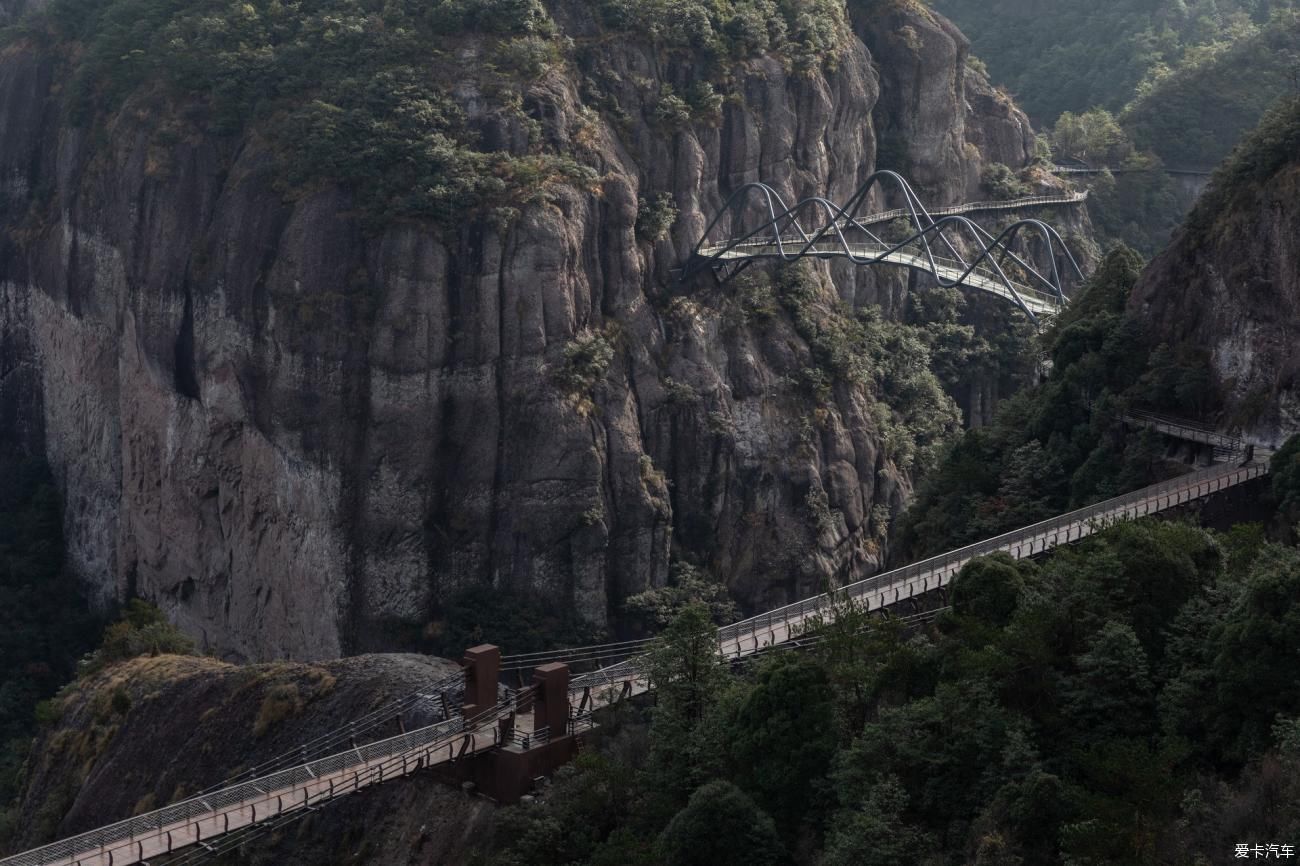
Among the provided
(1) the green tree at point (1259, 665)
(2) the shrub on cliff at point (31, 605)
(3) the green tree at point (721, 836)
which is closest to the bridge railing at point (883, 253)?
(2) the shrub on cliff at point (31, 605)

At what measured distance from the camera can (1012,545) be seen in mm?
52250

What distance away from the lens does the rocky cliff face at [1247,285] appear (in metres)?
57.1

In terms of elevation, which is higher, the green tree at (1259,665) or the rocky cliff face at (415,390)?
the green tree at (1259,665)

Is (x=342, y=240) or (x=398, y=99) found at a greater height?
(x=398, y=99)

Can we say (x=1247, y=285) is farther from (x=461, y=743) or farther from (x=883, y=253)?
(x=883, y=253)

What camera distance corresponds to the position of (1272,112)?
208ft

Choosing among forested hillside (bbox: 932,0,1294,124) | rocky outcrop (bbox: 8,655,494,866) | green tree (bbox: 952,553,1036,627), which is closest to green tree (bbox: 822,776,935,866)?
green tree (bbox: 952,553,1036,627)

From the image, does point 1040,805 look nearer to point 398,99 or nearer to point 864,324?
point 398,99

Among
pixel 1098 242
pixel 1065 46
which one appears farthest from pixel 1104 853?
pixel 1065 46

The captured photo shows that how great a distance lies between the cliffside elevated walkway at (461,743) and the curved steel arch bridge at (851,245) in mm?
33245

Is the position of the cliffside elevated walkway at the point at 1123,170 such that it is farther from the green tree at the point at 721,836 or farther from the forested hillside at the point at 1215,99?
the green tree at the point at 721,836

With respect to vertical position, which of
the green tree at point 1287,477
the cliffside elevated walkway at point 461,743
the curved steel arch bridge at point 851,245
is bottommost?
the curved steel arch bridge at point 851,245

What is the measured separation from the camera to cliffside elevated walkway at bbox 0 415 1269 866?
1567 inches

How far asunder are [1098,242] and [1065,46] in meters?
44.1
